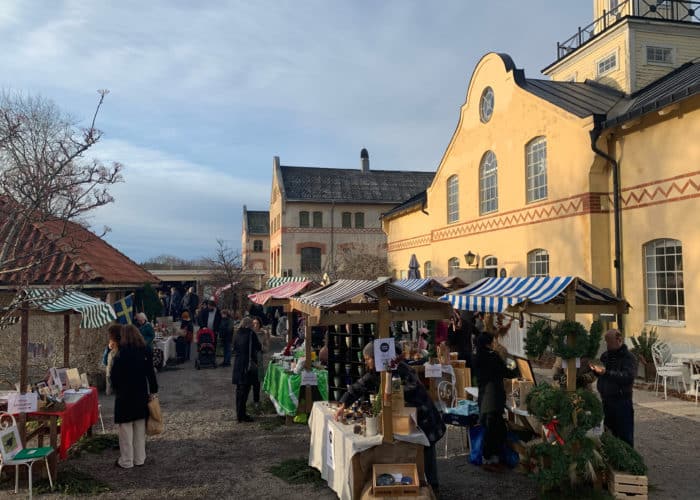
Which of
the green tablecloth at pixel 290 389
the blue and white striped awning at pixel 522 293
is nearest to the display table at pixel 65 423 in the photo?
the green tablecloth at pixel 290 389

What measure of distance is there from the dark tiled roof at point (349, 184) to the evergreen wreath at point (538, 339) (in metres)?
34.4

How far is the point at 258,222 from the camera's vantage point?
58844 millimetres

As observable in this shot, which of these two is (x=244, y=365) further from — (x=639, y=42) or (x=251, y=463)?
(x=639, y=42)

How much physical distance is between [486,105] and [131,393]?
15.3m

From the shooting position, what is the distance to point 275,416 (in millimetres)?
9406

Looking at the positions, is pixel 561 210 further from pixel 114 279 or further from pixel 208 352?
pixel 114 279

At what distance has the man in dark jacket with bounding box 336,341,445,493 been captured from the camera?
18.5ft

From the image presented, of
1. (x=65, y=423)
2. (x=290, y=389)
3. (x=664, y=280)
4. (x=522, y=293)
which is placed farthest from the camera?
(x=664, y=280)

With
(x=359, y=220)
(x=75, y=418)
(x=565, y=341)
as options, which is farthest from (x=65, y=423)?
(x=359, y=220)

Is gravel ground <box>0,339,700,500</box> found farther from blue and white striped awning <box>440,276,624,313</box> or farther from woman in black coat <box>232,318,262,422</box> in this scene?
blue and white striped awning <box>440,276,624,313</box>

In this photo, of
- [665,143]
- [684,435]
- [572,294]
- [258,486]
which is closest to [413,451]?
[258,486]

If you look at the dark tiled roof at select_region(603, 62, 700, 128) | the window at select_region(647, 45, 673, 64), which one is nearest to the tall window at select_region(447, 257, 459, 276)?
the dark tiled roof at select_region(603, 62, 700, 128)

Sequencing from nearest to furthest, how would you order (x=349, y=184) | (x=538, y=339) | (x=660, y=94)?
(x=538, y=339), (x=660, y=94), (x=349, y=184)

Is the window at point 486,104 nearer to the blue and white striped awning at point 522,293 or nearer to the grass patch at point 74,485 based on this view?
the blue and white striped awning at point 522,293
